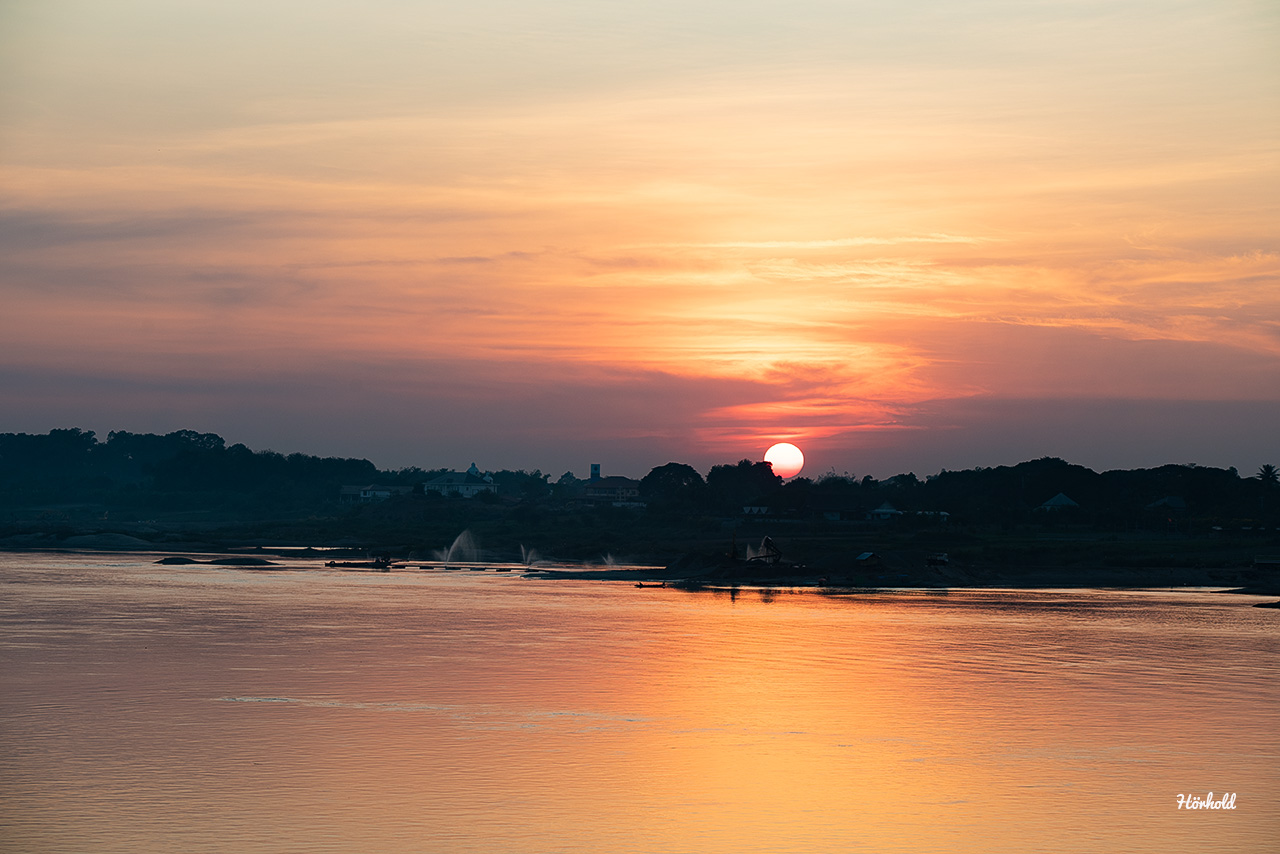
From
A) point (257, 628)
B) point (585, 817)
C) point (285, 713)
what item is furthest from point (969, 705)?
point (257, 628)

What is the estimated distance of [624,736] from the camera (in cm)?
3094

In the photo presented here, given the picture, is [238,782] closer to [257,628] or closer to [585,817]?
[585,817]

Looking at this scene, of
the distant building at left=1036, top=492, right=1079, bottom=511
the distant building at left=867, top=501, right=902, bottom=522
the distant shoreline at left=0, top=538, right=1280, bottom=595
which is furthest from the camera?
the distant building at left=1036, top=492, right=1079, bottom=511

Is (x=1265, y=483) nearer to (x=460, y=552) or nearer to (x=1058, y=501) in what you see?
(x=1058, y=501)

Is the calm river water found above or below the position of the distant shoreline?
below

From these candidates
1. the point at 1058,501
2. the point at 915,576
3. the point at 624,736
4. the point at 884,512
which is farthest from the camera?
the point at 1058,501

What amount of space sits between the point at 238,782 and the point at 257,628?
1274 inches

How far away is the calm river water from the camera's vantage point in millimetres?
22656

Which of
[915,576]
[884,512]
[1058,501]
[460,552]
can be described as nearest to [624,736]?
[915,576]

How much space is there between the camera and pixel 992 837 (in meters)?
22.5

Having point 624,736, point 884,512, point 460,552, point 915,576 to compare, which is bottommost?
point 624,736

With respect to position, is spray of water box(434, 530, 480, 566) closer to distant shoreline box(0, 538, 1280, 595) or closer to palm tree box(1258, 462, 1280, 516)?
distant shoreline box(0, 538, 1280, 595)

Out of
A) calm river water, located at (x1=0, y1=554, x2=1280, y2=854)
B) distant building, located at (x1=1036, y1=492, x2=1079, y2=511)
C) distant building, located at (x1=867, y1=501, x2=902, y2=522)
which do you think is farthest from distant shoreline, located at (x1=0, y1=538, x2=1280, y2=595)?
distant building, located at (x1=1036, y1=492, x2=1079, y2=511)

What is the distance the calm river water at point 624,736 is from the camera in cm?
2266
